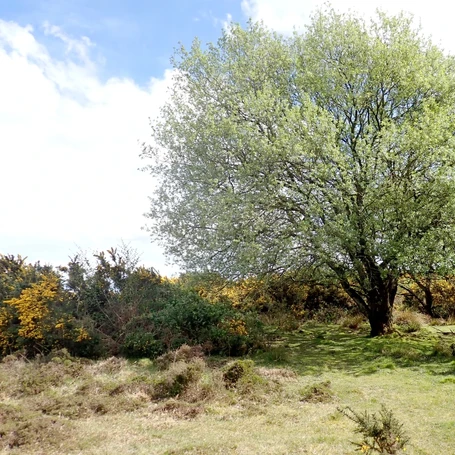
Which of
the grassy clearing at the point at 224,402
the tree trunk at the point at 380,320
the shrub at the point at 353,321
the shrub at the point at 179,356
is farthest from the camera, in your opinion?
the shrub at the point at 353,321

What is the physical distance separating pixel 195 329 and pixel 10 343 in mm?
7426

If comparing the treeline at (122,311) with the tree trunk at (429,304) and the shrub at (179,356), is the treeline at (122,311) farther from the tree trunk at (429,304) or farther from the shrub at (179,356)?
the tree trunk at (429,304)

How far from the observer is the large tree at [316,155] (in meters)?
14.7

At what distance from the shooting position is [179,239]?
17.5 metres

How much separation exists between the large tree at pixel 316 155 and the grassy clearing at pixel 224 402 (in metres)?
3.63

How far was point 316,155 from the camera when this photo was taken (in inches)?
601

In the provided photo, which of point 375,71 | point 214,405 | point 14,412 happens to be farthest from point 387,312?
point 14,412

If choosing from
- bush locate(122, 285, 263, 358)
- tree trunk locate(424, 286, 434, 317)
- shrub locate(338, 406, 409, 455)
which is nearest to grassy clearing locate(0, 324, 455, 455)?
shrub locate(338, 406, 409, 455)

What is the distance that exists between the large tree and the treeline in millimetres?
1919

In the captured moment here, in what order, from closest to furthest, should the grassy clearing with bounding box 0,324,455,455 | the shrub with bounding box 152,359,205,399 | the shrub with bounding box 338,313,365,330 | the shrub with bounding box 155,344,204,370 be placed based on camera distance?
the grassy clearing with bounding box 0,324,455,455, the shrub with bounding box 152,359,205,399, the shrub with bounding box 155,344,204,370, the shrub with bounding box 338,313,365,330

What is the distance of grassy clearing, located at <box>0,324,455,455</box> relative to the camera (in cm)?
711

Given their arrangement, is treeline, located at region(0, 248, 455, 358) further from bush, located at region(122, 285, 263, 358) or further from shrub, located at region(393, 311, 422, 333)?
shrub, located at region(393, 311, 422, 333)

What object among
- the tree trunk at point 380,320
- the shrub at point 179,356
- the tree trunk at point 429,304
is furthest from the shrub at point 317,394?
the tree trunk at point 429,304

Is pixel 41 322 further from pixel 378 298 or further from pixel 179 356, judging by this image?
pixel 378 298
